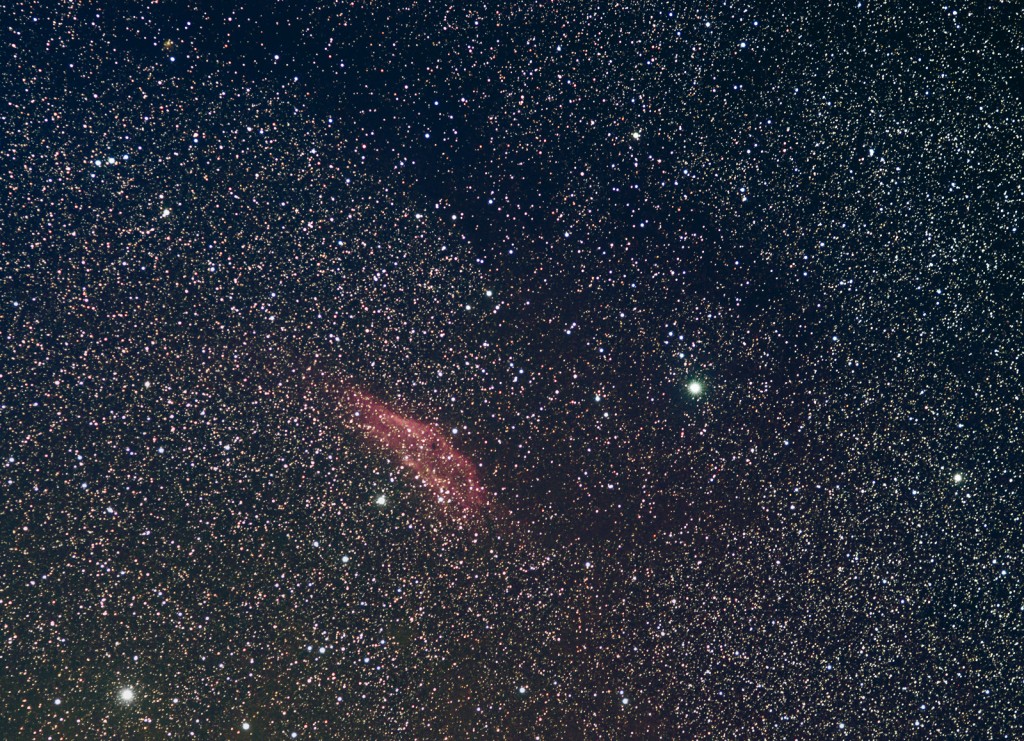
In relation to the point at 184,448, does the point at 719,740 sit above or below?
below

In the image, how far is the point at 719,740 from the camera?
0.41m

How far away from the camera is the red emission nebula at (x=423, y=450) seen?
15.3 inches

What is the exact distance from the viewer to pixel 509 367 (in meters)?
0.39

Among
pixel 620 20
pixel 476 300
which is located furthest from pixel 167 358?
pixel 620 20

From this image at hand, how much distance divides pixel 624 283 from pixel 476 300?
0.08 m

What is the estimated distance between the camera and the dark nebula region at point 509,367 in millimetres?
377

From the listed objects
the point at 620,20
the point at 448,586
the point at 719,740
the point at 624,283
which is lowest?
the point at 719,740

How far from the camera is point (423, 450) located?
0.39 metres

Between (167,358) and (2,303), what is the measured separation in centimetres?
9

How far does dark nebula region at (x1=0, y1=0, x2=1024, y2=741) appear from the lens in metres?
0.38

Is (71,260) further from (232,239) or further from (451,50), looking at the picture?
(451,50)

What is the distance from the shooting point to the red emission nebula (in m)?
0.39

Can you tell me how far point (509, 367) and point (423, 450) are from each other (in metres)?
0.07

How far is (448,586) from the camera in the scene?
399 mm
